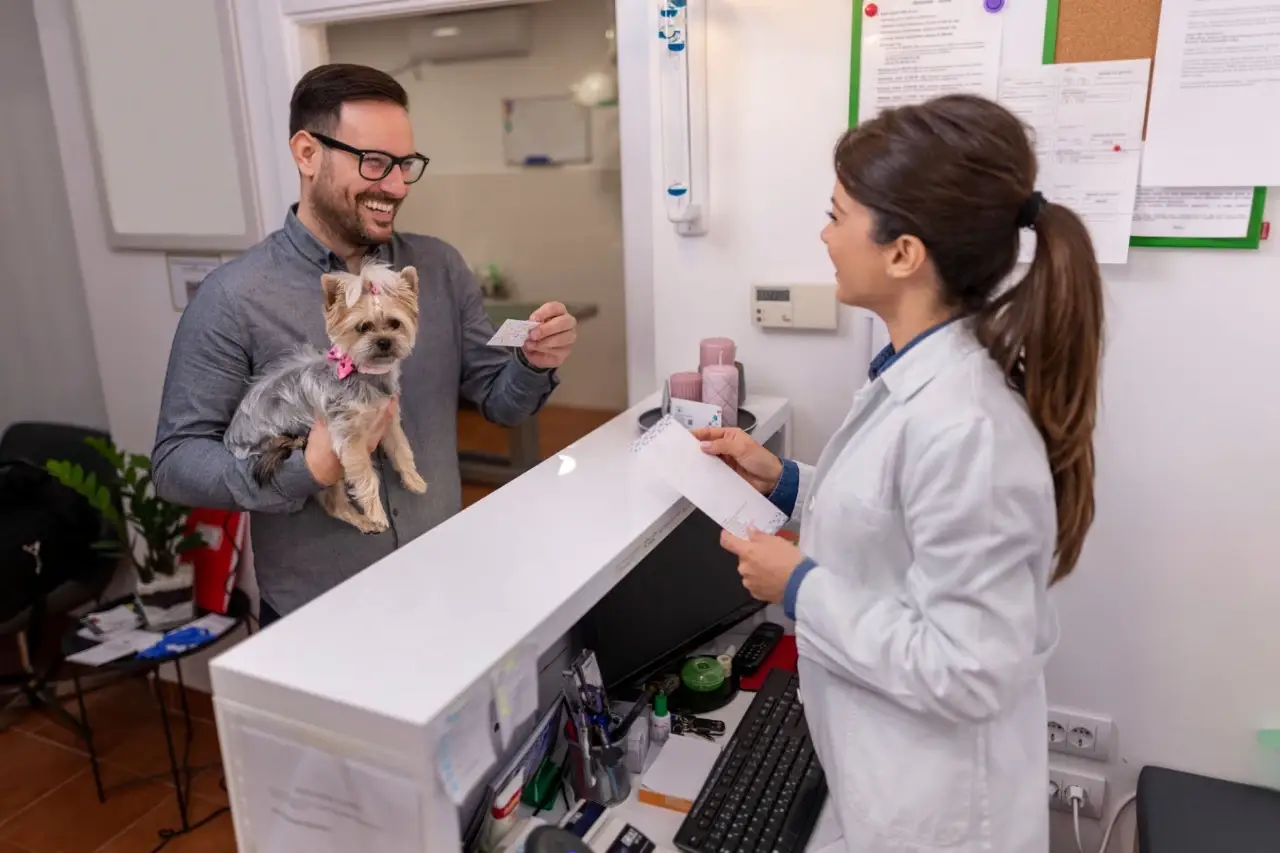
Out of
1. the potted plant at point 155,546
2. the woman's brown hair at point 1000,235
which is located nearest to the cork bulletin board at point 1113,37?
the woman's brown hair at point 1000,235

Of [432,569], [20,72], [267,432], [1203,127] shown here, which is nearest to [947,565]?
[432,569]

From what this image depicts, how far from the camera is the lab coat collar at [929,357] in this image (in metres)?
0.96

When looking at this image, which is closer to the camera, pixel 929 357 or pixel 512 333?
pixel 929 357

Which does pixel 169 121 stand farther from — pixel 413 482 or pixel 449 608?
pixel 449 608

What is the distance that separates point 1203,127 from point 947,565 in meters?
1.05

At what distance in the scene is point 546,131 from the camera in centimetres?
409

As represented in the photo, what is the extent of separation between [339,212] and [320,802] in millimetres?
828

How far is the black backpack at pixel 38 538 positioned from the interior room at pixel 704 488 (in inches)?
0.5

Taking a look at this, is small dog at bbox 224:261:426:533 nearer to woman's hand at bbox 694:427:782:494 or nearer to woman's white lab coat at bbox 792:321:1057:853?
woman's hand at bbox 694:427:782:494

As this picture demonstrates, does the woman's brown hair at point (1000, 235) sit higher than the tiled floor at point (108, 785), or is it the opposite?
the woman's brown hair at point (1000, 235)

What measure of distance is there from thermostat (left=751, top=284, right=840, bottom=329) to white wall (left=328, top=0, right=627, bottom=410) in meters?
2.32

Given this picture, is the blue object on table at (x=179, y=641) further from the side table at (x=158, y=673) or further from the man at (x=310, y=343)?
the man at (x=310, y=343)

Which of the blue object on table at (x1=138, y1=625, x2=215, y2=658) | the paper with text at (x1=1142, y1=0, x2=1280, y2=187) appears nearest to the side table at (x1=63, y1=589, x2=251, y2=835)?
the blue object on table at (x1=138, y1=625, x2=215, y2=658)

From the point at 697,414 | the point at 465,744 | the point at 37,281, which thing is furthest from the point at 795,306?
the point at 37,281
